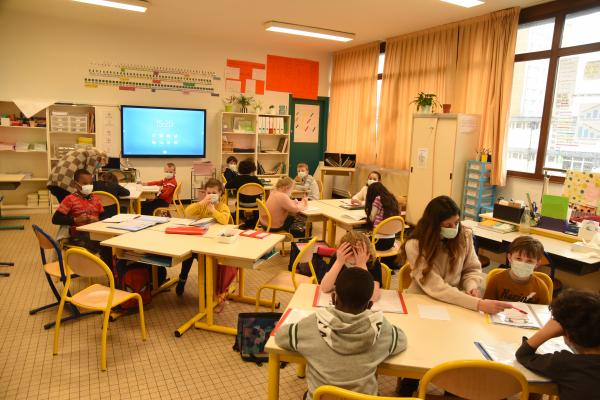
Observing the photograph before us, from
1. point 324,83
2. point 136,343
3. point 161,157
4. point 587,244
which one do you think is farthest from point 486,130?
point 161,157

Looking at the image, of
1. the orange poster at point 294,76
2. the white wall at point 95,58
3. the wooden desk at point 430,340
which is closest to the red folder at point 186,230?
the wooden desk at point 430,340

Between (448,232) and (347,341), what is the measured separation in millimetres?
1201

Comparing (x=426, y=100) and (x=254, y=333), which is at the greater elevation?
(x=426, y=100)

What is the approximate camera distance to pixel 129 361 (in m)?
2.88

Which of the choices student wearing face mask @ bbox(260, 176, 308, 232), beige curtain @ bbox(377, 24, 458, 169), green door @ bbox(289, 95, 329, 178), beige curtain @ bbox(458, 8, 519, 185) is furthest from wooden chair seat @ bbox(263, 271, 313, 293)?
green door @ bbox(289, 95, 329, 178)

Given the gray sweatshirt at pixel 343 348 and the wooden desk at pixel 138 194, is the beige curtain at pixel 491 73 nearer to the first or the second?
the wooden desk at pixel 138 194

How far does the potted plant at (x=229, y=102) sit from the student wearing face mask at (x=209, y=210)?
442cm

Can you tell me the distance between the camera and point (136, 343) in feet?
10.2

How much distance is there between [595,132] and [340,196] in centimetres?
482

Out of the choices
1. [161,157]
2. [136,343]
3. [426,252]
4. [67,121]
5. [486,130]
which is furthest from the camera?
[161,157]

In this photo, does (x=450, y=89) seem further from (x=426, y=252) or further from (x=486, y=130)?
(x=426, y=252)

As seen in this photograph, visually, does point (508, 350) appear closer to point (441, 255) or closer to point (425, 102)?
point (441, 255)

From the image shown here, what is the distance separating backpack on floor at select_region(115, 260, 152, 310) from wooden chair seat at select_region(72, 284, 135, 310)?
0.36 metres

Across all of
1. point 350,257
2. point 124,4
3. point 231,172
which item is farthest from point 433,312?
point 124,4
